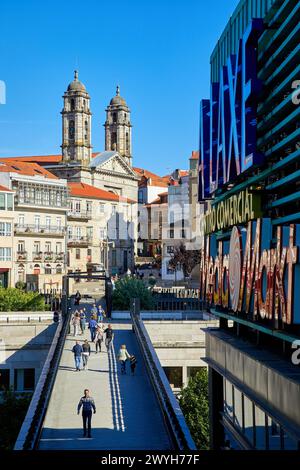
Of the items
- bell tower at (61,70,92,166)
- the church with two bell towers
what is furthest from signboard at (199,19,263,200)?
bell tower at (61,70,92,166)

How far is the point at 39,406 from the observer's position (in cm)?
2262

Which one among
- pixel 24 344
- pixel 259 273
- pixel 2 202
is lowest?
pixel 24 344

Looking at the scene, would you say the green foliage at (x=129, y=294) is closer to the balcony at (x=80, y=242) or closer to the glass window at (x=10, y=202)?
the glass window at (x=10, y=202)

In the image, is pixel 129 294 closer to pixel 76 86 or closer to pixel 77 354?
pixel 77 354

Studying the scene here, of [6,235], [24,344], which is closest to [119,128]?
[6,235]

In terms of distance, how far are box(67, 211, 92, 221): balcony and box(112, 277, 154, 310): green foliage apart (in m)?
44.4

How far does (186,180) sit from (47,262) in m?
31.6

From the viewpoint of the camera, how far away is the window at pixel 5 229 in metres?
79.8

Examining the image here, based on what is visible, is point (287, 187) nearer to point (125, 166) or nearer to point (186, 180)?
point (186, 180)

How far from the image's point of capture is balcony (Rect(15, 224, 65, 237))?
85312 mm

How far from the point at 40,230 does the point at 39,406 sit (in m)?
65.7

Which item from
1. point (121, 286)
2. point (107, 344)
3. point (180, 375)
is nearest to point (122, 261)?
point (121, 286)

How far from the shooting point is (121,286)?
5509cm

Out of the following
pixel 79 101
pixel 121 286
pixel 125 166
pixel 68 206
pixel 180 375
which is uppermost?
pixel 79 101
